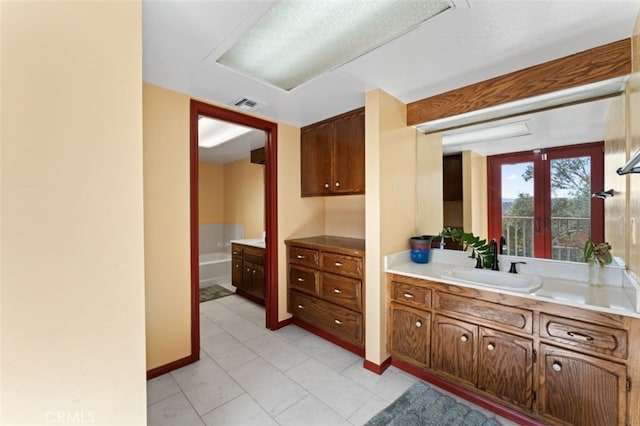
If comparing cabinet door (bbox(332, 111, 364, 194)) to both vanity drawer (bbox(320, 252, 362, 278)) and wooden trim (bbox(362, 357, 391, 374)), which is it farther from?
wooden trim (bbox(362, 357, 391, 374))

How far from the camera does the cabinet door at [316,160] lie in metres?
2.79

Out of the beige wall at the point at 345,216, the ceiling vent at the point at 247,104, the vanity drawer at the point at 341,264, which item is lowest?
the vanity drawer at the point at 341,264

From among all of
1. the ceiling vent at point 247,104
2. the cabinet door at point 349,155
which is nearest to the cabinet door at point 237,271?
→ the cabinet door at point 349,155

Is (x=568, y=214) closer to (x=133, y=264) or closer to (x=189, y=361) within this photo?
(x=133, y=264)

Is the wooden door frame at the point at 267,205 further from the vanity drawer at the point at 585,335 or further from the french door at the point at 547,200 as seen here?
the vanity drawer at the point at 585,335

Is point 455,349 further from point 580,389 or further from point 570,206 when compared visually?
point 570,206

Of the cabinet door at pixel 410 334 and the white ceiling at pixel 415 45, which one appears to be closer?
the white ceiling at pixel 415 45

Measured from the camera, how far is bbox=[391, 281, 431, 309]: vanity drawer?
1.99m

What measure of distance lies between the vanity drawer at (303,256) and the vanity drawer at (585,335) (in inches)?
71.5

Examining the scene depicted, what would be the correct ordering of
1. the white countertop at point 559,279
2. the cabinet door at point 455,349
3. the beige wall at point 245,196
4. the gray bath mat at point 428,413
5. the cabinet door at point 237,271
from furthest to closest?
the beige wall at point 245,196 < the cabinet door at point 237,271 < the cabinet door at point 455,349 < the gray bath mat at point 428,413 < the white countertop at point 559,279

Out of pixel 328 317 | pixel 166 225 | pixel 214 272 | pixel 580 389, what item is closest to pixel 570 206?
pixel 580 389

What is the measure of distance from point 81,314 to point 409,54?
2.02 metres

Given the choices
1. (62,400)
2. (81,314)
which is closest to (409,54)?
(81,314)

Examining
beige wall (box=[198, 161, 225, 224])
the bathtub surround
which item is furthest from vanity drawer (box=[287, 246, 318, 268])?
beige wall (box=[198, 161, 225, 224])
